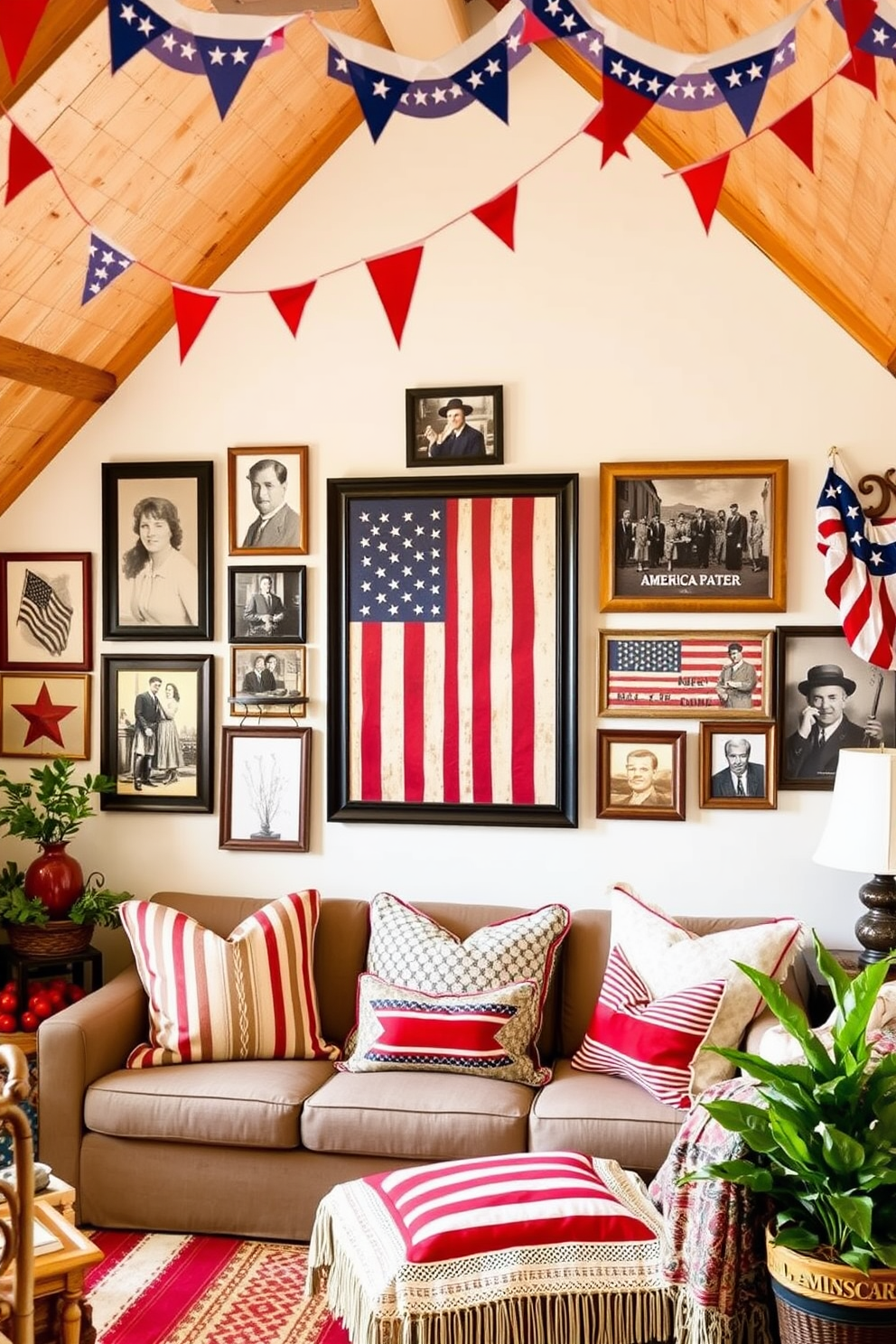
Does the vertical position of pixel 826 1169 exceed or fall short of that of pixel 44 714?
Answer: it falls short

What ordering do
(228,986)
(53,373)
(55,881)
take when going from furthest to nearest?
(55,881), (53,373), (228,986)

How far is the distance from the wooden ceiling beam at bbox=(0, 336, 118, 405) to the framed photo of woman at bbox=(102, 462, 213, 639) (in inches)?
10.6

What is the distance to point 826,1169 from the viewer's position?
229 cm

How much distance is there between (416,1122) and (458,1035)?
1.00 ft

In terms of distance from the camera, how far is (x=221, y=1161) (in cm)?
344

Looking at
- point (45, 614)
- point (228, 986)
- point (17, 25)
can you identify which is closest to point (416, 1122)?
point (228, 986)

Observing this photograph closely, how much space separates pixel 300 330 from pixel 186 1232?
2758mm

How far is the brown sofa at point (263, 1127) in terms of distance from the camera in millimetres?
3311

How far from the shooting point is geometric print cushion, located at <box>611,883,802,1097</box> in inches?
134

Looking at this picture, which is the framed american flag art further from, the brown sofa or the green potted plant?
the green potted plant

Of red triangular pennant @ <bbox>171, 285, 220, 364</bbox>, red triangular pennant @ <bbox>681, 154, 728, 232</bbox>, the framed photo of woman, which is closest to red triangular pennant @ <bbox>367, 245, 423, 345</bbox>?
red triangular pennant @ <bbox>171, 285, 220, 364</bbox>

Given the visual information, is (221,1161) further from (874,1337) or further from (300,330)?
(300,330)

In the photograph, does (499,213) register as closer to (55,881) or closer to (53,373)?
(53,373)

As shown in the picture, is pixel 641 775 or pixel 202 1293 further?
pixel 641 775
